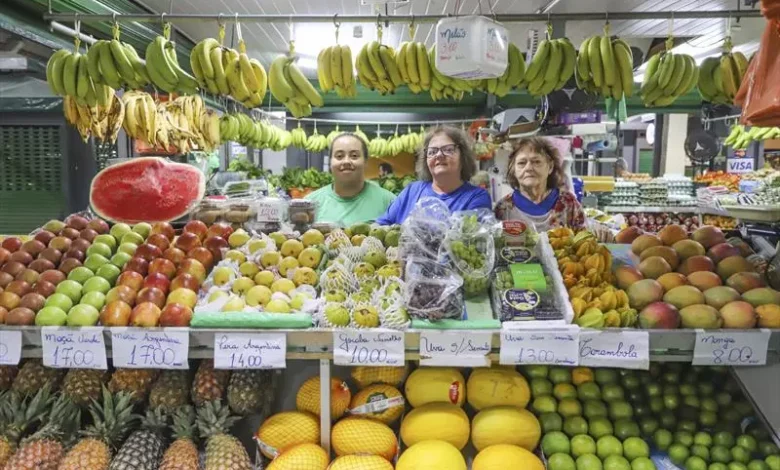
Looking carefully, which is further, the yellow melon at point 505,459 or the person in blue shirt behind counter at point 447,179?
the person in blue shirt behind counter at point 447,179

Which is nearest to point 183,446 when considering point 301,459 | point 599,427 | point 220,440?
point 220,440

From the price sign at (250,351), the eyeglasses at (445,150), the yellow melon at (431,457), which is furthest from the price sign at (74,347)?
the eyeglasses at (445,150)

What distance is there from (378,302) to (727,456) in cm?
121

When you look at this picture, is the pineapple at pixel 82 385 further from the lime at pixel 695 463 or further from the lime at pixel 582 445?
Result: the lime at pixel 695 463

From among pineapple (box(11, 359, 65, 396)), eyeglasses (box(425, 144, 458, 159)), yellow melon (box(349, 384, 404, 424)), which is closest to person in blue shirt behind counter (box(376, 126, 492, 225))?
eyeglasses (box(425, 144, 458, 159))

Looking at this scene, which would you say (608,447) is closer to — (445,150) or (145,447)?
(145,447)

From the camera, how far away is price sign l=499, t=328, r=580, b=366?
5.38 ft

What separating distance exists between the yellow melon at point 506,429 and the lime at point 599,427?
0.56 ft

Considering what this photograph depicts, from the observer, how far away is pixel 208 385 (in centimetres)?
194

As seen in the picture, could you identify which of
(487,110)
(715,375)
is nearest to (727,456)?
(715,375)

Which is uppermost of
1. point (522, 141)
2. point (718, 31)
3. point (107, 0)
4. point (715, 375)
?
point (718, 31)

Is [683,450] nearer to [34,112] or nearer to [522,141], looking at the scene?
[522,141]

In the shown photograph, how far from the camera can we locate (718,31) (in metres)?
6.59

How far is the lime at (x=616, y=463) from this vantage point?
5.57 feet
